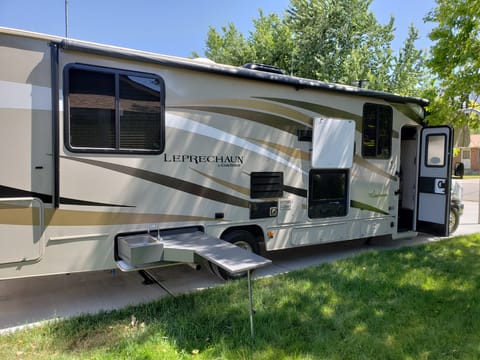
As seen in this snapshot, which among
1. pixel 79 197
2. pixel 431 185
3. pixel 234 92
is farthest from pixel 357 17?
pixel 79 197

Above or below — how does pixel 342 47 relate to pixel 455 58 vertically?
above

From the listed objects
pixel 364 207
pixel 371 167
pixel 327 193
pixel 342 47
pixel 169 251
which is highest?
pixel 342 47

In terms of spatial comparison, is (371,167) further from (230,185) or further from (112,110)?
(112,110)

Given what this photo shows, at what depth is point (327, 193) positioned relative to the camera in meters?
5.73

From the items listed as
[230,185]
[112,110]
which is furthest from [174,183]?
[112,110]

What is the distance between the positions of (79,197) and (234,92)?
2.26m

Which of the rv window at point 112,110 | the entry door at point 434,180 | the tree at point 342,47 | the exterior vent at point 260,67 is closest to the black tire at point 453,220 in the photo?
the entry door at point 434,180

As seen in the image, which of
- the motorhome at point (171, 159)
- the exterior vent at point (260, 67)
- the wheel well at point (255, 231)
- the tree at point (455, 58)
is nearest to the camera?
the motorhome at point (171, 159)

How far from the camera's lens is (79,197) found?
3854mm

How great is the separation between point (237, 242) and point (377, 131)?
122 inches

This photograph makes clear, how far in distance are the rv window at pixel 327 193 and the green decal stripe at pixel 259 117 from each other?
0.75 m

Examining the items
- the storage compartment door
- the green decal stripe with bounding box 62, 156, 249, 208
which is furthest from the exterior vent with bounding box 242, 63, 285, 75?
the green decal stripe with bounding box 62, 156, 249, 208

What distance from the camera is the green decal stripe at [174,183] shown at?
4.00 m

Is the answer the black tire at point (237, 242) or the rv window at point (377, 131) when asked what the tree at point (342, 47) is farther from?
the black tire at point (237, 242)
